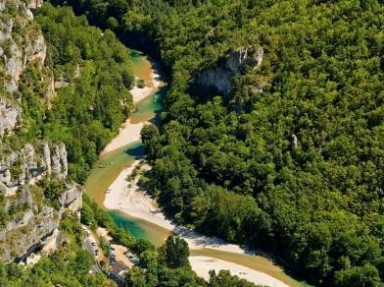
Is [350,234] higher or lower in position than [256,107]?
lower

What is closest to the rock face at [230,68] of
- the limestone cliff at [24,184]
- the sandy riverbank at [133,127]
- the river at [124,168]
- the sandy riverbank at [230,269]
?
the river at [124,168]

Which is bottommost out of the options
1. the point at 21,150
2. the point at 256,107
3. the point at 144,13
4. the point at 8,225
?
the point at 8,225

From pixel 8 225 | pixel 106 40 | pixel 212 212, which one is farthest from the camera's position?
pixel 106 40

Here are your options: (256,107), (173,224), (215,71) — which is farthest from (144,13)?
(173,224)

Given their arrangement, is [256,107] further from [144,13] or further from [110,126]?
[144,13]

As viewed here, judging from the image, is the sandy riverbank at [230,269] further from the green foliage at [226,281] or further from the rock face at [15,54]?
the rock face at [15,54]

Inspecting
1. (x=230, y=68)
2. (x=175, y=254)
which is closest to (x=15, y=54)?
(x=230, y=68)
